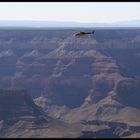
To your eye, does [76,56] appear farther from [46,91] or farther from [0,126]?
[0,126]

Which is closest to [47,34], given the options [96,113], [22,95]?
[96,113]

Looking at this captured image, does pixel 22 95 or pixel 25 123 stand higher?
pixel 22 95

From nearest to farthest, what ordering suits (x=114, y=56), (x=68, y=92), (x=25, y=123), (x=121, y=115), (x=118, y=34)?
(x=25, y=123) → (x=121, y=115) → (x=68, y=92) → (x=114, y=56) → (x=118, y=34)

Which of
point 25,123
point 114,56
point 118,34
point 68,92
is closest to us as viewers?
point 25,123

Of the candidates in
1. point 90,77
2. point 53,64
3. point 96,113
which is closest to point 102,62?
point 90,77

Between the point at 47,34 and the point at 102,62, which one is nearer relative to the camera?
the point at 102,62

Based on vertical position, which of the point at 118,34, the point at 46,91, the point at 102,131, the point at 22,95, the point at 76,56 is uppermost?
the point at 118,34
